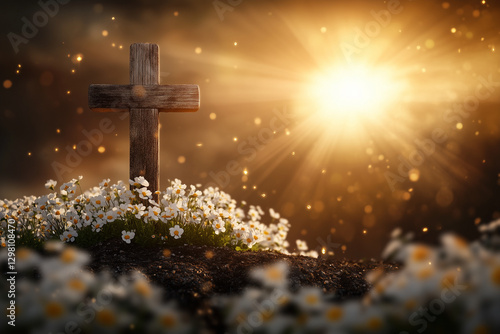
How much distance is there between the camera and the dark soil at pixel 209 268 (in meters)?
3.00

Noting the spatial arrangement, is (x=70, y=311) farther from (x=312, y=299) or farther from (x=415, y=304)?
(x=415, y=304)

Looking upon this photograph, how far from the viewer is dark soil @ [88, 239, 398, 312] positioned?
3.00 m

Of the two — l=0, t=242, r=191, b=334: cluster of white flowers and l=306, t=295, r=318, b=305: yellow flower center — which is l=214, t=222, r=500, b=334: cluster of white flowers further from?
l=0, t=242, r=191, b=334: cluster of white flowers

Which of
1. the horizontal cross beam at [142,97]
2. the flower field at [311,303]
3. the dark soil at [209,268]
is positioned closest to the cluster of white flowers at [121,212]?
the dark soil at [209,268]

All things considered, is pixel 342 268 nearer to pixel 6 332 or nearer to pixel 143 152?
pixel 143 152

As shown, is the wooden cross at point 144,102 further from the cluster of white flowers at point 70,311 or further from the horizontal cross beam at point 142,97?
the cluster of white flowers at point 70,311

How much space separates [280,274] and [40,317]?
2.89 ft

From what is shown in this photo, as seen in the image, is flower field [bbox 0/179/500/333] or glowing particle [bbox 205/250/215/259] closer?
flower field [bbox 0/179/500/333]

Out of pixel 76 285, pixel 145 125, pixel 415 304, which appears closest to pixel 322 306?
pixel 415 304

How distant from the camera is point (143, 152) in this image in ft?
15.6

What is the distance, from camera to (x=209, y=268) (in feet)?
11.4

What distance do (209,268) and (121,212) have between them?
48.6 inches

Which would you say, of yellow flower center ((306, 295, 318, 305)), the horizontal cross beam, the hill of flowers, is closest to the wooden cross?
the horizontal cross beam

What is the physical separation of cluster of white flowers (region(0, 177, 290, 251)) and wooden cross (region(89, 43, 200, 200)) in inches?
14.5
